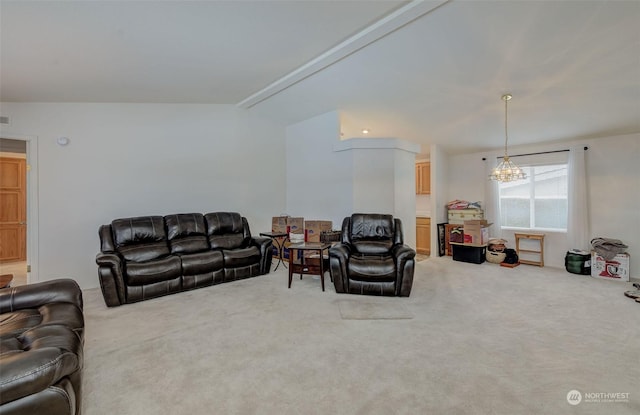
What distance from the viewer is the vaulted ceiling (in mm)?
2264

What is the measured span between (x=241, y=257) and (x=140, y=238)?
139cm

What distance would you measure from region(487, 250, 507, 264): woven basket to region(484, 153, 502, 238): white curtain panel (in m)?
0.57

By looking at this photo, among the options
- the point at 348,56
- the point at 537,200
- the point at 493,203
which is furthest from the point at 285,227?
the point at 537,200

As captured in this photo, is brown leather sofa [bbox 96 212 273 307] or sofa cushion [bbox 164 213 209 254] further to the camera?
sofa cushion [bbox 164 213 209 254]

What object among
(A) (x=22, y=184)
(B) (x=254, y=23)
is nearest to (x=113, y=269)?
(B) (x=254, y=23)

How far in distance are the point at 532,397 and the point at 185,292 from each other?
12.3 feet

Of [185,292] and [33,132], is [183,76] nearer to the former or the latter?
[33,132]

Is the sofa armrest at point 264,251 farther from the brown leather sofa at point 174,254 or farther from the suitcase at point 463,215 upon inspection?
the suitcase at point 463,215

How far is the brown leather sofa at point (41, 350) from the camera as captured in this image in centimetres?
114

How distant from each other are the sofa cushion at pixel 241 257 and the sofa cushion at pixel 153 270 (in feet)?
2.14

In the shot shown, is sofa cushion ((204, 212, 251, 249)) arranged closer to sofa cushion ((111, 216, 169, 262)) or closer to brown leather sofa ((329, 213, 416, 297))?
sofa cushion ((111, 216, 169, 262))

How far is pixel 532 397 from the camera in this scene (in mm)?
1791

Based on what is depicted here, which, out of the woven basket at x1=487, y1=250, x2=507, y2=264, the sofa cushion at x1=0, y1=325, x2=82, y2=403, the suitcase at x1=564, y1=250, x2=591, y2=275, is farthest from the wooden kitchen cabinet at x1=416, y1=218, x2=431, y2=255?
the sofa cushion at x1=0, y1=325, x2=82, y2=403

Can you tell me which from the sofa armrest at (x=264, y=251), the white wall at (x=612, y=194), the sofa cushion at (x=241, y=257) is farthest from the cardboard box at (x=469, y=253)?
the sofa cushion at (x=241, y=257)
